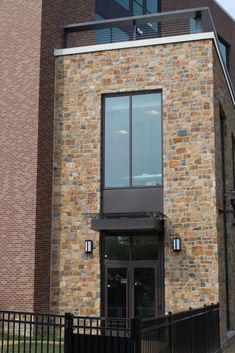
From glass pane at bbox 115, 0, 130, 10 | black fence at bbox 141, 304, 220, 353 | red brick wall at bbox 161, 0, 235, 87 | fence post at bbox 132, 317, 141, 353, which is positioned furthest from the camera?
red brick wall at bbox 161, 0, 235, 87

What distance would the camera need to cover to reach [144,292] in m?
16.0

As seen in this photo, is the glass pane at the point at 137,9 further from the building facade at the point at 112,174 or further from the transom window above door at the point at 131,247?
the transom window above door at the point at 131,247

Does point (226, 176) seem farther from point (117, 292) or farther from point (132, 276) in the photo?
point (117, 292)

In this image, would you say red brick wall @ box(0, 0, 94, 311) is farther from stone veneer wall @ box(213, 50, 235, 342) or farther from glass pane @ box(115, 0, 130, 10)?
glass pane @ box(115, 0, 130, 10)

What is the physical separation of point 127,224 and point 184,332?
4.64 meters

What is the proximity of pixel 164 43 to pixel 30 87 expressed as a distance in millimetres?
4215

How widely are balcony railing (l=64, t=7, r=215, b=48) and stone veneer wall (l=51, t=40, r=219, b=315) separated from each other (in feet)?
→ 2.95

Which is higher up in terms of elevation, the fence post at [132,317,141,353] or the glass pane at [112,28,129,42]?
the glass pane at [112,28,129,42]

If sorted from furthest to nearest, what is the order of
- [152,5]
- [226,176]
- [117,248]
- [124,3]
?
1. [152,5]
2. [124,3]
3. [226,176]
4. [117,248]

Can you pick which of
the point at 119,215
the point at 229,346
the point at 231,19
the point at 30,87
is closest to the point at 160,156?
the point at 119,215

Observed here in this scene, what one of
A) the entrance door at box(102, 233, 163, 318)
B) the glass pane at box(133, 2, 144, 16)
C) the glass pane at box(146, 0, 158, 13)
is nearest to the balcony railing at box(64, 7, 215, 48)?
the glass pane at box(133, 2, 144, 16)

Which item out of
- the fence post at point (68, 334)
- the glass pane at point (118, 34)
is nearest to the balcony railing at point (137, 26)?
the glass pane at point (118, 34)

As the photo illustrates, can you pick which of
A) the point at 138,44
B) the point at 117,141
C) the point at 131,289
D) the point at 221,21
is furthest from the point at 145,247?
the point at 221,21

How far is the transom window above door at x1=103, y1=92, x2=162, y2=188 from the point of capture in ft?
54.4
